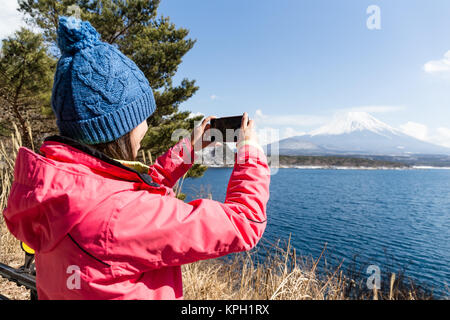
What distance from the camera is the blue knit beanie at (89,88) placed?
68 cm

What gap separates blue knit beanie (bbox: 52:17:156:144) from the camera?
26.7 inches

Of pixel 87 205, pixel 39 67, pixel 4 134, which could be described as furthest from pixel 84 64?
pixel 4 134

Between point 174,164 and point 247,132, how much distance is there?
1.27ft

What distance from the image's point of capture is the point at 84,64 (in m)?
0.68

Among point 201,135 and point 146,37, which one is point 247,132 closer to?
point 201,135

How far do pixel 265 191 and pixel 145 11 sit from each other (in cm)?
Answer: 895

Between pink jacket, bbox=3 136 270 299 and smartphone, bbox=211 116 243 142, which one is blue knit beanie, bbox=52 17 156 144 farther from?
smartphone, bbox=211 116 243 142

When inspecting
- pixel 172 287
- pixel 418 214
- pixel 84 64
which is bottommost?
pixel 418 214

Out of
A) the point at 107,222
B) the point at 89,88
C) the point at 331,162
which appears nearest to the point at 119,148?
the point at 89,88

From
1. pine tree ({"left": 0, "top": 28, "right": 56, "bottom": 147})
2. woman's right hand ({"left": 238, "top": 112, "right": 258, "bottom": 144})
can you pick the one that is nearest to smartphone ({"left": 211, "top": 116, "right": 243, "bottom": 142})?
woman's right hand ({"left": 238, "top": 112, "right": 258, "bottom": 144})

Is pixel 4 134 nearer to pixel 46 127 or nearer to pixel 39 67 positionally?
pixel 46 127

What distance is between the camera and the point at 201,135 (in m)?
0.94
